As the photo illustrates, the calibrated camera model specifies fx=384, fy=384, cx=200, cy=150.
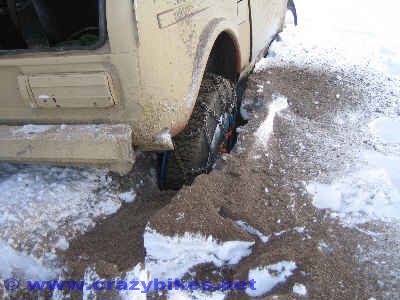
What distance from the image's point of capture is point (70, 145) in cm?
224

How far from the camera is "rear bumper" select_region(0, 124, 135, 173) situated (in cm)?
217

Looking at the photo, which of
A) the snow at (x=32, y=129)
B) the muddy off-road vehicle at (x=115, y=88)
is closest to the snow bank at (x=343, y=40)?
the muddy off-road vehicle at (x=115, y=88)

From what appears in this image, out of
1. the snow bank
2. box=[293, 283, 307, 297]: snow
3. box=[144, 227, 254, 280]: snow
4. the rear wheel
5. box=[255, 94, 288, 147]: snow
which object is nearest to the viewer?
box=[293, 283, 307, 297]: snow

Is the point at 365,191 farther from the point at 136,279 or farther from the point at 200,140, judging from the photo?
the point at 136,279

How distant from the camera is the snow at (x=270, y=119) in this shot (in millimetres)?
3020

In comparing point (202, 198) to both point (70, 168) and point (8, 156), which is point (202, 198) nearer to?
point (70, 168)

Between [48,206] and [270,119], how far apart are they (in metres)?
1.86

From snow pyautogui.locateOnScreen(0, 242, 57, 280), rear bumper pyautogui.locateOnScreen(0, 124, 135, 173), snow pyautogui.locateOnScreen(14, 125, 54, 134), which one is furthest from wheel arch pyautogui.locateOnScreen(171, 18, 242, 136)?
snow pyautogui.locateOnScreen(0, 242, 57, 280)

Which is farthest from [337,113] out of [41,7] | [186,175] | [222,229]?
[41,7]

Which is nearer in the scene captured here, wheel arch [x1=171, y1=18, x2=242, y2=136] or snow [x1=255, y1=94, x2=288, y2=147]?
wheel arch [x1=171, y1=18, x2=242, y2=136]

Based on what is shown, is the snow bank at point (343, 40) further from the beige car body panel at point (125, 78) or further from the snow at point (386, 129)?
the beige car body panel at point (125, 78)

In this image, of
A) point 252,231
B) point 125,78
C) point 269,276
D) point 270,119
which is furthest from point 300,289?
point 270,119

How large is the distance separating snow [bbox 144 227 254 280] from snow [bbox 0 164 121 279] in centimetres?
55

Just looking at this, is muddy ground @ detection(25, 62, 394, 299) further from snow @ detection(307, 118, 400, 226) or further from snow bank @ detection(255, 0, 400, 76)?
snow bank @ detection(255, 0, 400, 76)
